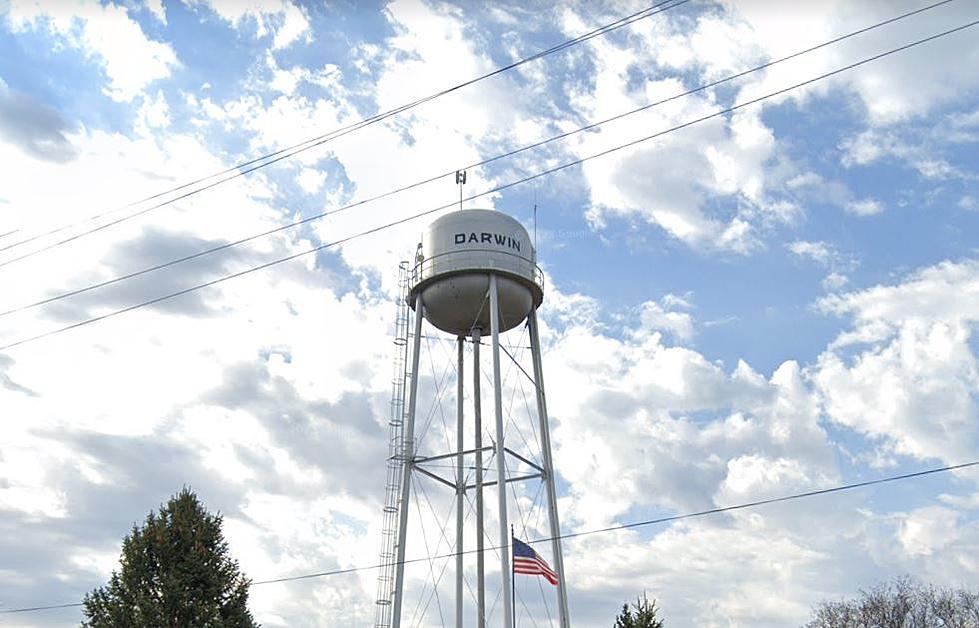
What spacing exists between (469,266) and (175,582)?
12.4m

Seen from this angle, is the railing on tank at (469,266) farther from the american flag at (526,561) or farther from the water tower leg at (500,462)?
the american flag at (526,561)

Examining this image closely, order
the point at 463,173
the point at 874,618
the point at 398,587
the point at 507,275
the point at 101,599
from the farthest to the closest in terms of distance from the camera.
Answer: the point at 874,618 < the point at 463,173 < the point at 507,275 < the point at 398,587 < the point at 101,599

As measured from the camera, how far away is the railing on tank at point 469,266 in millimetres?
30755

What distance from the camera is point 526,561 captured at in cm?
2744

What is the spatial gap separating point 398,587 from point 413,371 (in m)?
6.69

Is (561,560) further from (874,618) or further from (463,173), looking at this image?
(874,618)

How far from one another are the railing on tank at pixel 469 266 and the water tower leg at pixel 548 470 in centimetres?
151

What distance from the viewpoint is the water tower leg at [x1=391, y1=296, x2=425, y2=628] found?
92.4ft

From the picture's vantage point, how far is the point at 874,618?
5356 centimetres

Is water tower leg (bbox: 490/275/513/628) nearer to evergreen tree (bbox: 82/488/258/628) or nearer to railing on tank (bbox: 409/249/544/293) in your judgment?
railing on tank (bbox: 409/249/544/293)

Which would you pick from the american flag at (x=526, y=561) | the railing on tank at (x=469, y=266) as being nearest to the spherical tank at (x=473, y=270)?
the railing on tank at (x=469, y=266)

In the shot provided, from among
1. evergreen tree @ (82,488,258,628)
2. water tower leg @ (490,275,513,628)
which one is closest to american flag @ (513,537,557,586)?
water tower leg @ (490,275,513,628)

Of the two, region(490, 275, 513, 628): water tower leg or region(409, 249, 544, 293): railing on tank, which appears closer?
region(490, 275, 513, 628): water tower leg

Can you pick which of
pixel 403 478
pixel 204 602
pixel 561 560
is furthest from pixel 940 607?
pixel 204 602
